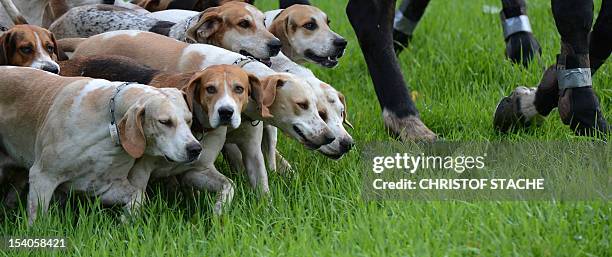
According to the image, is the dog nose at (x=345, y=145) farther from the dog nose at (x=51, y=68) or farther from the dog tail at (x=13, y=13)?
the dog tail at (x=13, y=13)

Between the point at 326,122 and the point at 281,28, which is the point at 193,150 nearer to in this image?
the point at 326,122

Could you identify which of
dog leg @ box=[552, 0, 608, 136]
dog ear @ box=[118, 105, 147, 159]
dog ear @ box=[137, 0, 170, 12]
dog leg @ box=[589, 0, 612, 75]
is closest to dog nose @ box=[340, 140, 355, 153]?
dog ear @ box=[118, 105, 147, 159]

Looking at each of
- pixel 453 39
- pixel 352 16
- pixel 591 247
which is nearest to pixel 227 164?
pixel 352 16

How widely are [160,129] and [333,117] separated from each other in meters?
0.98

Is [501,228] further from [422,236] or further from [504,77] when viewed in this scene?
[504,77]

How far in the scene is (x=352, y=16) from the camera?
7.26m

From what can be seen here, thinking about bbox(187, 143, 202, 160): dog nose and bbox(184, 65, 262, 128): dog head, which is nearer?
bbox(187, 143, 202, 160): dog nose

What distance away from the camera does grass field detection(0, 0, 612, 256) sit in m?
5.05

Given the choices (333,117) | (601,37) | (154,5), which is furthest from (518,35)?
(333,117)

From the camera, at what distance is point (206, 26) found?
280 inches

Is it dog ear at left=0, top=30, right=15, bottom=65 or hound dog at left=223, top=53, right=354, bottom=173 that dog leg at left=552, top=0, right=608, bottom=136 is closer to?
hound dog at left=223, top=53, right=354, bottom=173

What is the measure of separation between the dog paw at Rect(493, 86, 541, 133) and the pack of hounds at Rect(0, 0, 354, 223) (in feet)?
3.41

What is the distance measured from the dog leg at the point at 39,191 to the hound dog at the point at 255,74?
1008 mm

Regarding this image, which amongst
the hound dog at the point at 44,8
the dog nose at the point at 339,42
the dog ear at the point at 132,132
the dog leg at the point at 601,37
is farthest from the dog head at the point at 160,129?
the hound dog at the point at 44,8
